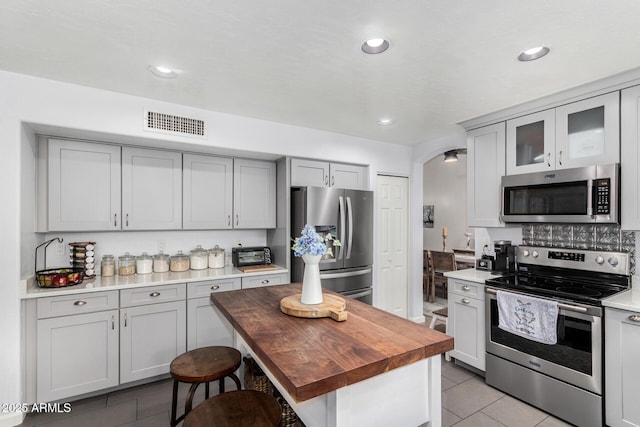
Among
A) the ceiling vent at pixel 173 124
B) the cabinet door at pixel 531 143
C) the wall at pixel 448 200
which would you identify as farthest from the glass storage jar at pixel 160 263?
the wall at pixel 448 200

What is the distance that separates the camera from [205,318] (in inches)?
118

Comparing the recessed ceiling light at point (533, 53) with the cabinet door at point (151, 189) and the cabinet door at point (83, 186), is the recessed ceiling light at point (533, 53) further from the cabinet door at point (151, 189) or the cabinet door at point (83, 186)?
the cabinet door at point (83, 186)

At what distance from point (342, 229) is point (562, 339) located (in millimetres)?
2161

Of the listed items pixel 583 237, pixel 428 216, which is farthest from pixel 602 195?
pixel 428 216

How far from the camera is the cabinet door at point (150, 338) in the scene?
266 cm

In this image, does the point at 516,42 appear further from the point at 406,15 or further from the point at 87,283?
the point at 87,283

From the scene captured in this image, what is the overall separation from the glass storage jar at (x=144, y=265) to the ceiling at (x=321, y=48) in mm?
1550

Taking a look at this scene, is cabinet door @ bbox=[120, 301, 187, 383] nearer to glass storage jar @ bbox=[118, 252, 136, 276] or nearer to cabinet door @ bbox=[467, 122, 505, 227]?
glass storage jar @ bbox=[118, 252, 136, 276]

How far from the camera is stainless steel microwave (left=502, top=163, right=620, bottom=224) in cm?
235

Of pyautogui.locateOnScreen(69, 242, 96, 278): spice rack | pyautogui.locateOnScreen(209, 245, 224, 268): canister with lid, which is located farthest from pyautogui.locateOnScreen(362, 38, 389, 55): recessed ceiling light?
pyautogui.locateOnScreen(69, 242, 96, 278): spice rack

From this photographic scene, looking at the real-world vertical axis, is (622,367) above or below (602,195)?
below

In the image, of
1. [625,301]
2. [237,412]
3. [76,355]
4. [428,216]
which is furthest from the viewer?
[428,216]

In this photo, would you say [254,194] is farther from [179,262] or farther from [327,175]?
[179,262]

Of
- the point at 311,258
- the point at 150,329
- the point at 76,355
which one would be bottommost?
the point at 76,355
